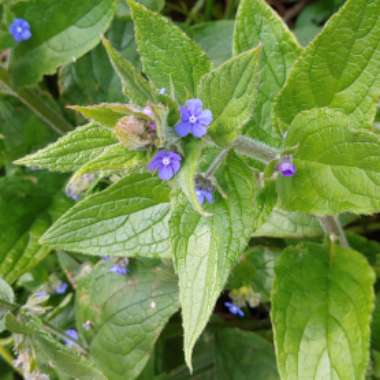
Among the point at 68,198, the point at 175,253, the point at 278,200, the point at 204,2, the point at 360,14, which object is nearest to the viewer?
the point at 175,253

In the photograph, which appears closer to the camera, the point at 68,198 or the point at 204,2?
the point at 68,198

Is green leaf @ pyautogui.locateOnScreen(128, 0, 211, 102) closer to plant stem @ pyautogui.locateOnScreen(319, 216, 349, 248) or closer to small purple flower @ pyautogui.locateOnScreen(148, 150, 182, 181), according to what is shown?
small purple flower @ pyautogui.locateOnScreen(148, 150, 182, 181)

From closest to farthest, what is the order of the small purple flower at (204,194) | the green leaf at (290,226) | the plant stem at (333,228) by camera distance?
the small purple flower at (204,194) < the plant stem at (333,228) < the green leaf at (290,226)

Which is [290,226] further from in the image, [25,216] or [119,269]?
[25,216]

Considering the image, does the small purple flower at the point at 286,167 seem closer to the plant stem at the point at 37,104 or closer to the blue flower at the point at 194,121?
the blue flower at the point at 194,121

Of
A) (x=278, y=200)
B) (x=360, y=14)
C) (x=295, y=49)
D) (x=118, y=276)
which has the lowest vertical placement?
(x=118, y=276)

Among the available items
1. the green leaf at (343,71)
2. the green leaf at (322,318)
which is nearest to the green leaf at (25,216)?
the green leaf at (322,318)

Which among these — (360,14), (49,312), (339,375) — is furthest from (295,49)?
(49,312)

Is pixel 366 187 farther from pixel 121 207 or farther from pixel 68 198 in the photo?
pixel 68 198

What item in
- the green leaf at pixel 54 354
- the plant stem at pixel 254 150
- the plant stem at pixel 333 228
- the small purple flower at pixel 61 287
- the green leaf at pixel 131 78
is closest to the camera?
the green leaf at pixel 131 78
